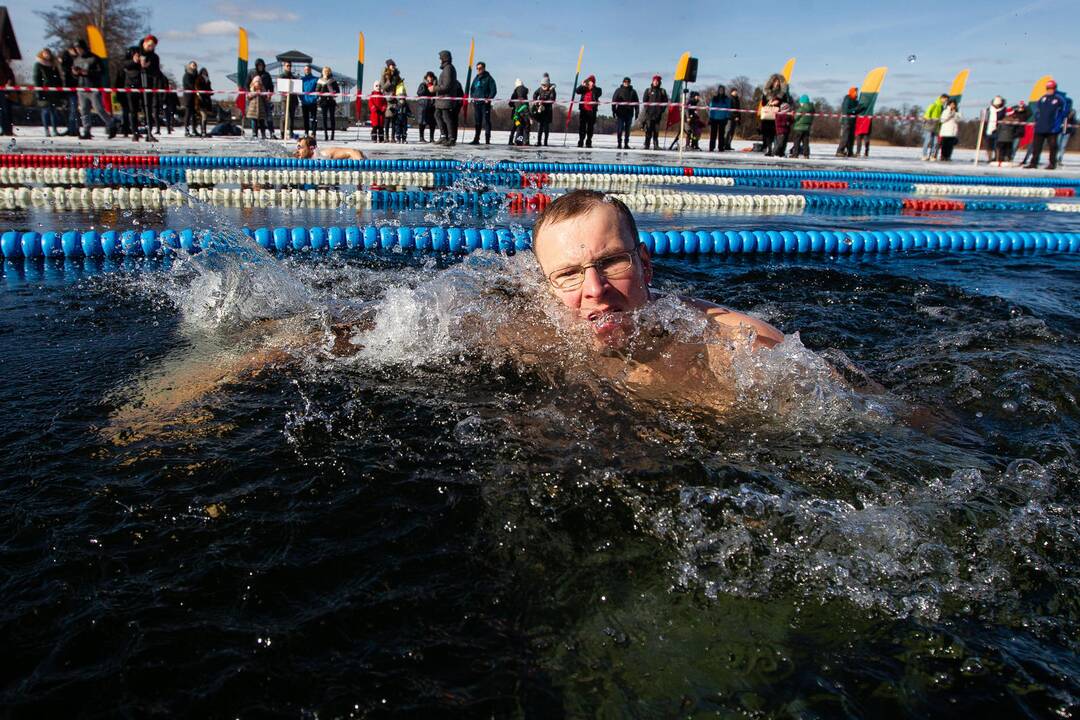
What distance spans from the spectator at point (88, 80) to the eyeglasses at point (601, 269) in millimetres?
15114

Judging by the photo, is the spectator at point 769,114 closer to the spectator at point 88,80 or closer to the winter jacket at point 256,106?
the winter jacket at point 256,106

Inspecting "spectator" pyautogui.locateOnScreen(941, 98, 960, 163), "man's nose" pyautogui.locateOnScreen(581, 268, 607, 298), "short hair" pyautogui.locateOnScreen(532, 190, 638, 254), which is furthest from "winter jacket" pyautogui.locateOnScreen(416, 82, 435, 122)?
"man's nose" pyautogui.locateOnScreen(581, 268, 607, 298)

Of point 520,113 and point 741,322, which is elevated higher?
→ point 520,113

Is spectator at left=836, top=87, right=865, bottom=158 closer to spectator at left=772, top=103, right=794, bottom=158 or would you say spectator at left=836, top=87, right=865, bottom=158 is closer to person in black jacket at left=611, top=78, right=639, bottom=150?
spectator at left=772, top=103, right=794, bottom=158

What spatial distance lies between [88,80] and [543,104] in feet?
31.3

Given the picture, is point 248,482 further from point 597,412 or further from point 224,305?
Answer: point 224,305

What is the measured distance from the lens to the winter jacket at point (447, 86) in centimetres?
1569

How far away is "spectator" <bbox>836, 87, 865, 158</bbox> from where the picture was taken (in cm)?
1806

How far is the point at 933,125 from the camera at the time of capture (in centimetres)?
2125

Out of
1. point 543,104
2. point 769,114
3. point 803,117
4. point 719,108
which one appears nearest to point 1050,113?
point 803,117

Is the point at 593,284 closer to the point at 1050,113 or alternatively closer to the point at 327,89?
the point at 327,89

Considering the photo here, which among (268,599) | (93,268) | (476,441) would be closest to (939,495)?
(476,441)

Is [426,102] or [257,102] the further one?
[426,102]

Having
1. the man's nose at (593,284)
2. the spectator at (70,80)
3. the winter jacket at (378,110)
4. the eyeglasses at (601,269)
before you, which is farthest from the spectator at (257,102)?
the man's nose at (593,284)
